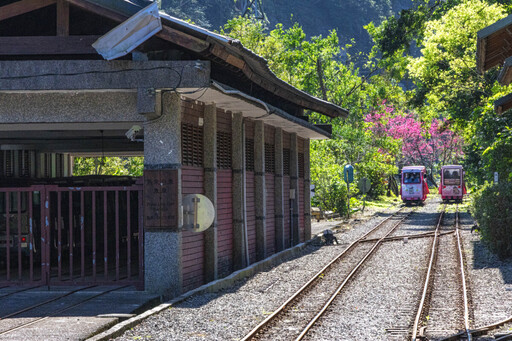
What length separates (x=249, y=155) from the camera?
19438mm

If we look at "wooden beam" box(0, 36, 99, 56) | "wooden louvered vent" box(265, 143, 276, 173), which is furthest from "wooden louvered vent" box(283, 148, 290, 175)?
"wooden beam" box(0, 36, 99, 56)

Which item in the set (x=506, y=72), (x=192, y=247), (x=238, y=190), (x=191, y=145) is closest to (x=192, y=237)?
(x=192, y=247)

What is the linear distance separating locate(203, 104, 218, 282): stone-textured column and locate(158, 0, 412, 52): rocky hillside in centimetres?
11363

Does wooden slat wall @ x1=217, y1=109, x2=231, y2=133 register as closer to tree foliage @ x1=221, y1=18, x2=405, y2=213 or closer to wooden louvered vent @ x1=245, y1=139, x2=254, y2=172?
wooden louvered vent @ x1=245, y1=139, x2=254, y2=172

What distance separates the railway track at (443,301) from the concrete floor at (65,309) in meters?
4.26

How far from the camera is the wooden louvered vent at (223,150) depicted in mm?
16984

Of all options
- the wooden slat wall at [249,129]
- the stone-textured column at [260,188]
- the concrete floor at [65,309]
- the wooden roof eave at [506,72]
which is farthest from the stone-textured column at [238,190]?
the wooden roof eave at [506,72]

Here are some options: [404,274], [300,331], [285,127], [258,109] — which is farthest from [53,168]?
[300,331]

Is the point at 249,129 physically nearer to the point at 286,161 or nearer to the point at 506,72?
the point at 286,161

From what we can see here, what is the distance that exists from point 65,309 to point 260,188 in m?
8.64

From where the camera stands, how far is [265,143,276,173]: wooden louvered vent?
21.5 m

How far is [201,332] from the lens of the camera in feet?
35.3

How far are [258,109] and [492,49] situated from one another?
5.21 m

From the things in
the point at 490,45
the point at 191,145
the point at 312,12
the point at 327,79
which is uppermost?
the point at 312,12
